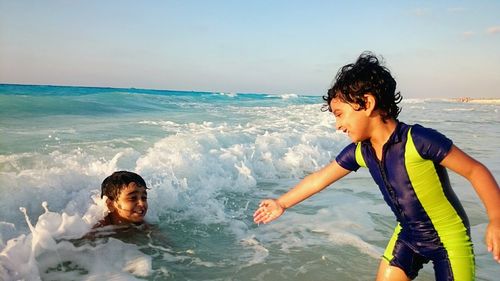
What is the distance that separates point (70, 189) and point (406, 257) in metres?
4.33

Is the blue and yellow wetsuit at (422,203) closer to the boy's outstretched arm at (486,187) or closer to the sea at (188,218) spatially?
the boy's outstretched arm at (486,187)

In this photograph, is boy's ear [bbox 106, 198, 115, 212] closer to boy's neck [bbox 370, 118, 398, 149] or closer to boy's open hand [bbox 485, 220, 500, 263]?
boy's neck [bbox 370, 118, 398, 149]

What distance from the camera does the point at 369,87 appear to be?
2582 mm

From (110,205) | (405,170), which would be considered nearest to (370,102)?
(405,170)

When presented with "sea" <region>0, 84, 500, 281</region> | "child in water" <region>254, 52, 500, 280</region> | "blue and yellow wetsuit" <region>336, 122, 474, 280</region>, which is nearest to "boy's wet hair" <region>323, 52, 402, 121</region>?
"child in water" <region>254, 52, 500, 280</region>

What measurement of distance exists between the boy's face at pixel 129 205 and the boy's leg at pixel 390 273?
248cm

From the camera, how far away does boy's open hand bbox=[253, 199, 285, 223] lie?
2.99 meters

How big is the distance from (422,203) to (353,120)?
696 millimetres

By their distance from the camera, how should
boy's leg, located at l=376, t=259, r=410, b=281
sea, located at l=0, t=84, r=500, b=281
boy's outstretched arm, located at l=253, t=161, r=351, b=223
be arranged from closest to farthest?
boy's leg, located at l=376, t=259, r=410, b=281 < boy's outstretched arm, located at l=253, t=161, r=351, b=223 < sea, located at l=0, t=84, r=500, b=281

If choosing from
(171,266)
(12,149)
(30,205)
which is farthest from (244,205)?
(12,149)

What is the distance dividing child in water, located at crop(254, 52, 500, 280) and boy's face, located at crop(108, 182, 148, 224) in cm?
236

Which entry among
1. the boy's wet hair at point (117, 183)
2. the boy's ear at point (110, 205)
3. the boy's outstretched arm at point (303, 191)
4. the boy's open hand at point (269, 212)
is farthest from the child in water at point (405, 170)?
the boy's ear at point (110, 205)

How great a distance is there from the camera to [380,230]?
4672mm

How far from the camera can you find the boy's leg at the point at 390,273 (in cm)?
277
